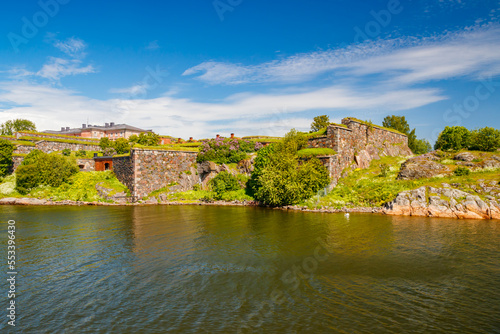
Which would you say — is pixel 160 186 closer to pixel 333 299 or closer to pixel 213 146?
pixel 213 146

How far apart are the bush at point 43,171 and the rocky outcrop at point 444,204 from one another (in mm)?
46384

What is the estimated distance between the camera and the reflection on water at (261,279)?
1028 cm

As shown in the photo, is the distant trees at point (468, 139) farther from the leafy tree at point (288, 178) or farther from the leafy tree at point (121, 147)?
the leafy tree at point (121, 147)

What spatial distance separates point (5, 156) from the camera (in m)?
46.2

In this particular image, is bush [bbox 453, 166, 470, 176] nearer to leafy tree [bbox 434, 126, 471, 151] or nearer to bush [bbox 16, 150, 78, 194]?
leafy tree [bbox 434, 126, 471, 151]

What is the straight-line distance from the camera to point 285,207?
3619 cm

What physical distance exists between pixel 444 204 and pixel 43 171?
53.2 m

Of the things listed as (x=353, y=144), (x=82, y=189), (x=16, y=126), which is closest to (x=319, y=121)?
(x=353, y=144)

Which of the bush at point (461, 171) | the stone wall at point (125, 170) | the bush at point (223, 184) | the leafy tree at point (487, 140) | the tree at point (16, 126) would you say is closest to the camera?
the bush at point (461, 171)

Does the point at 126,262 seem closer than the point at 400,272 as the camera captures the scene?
No

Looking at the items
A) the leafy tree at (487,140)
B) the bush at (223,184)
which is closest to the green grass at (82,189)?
the bush at (223,184)

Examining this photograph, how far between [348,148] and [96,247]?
35.2 m

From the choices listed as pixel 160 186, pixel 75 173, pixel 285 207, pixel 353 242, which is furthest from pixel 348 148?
pixel 75 173

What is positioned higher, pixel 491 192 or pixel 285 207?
pixel 491 192
